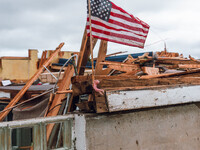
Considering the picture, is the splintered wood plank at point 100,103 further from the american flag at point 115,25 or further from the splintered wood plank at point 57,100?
the splintered wood plank at point 57,100

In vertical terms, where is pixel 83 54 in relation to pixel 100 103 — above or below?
above

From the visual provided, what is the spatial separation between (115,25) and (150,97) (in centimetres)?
125

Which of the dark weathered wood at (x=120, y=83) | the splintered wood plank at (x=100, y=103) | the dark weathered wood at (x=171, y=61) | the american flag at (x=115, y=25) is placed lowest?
→ the splintered wood plank at (x=100, y=103)

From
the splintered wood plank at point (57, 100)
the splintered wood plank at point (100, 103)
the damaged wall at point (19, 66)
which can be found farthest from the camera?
the damaged wall at point (19, 66)

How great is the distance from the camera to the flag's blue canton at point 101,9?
303 centimetres

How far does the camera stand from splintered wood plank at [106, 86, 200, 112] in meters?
2.58

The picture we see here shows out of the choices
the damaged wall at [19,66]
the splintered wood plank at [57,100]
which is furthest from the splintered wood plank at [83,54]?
the damaged wall at [19,66]

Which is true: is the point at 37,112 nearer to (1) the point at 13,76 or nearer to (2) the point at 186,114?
(2) the point at 186,114

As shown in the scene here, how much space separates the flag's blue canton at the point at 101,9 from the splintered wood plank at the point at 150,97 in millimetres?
1207

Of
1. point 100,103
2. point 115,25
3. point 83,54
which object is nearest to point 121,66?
point 83,54

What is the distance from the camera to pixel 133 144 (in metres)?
2.89

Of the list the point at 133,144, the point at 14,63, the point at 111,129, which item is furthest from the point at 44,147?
the point at 14,63

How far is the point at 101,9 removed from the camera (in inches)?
120

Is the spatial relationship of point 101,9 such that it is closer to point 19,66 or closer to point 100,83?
point 100,83
